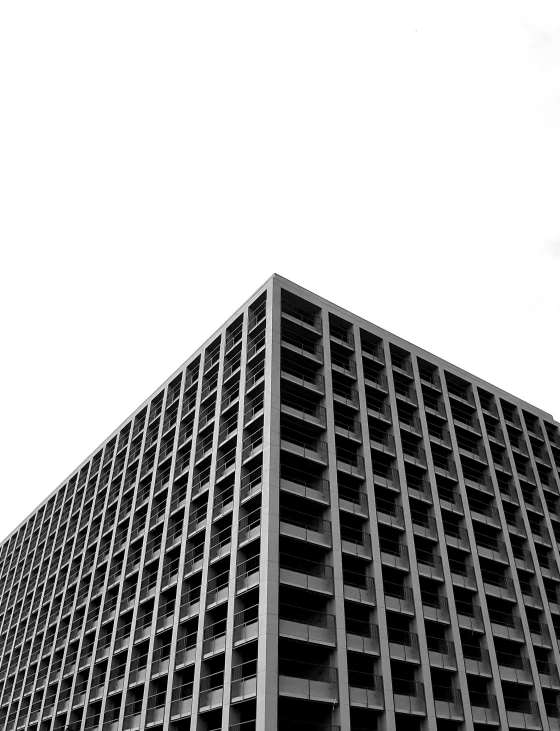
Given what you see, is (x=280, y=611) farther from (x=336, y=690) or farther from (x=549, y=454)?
(x=549, y=454)

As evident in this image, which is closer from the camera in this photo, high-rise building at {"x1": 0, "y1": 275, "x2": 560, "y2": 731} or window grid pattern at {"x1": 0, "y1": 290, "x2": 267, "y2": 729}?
high-rise building at {"x1": 0, "y1": 275, "x2": 560, "y2": 731}

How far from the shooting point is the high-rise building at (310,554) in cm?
3841

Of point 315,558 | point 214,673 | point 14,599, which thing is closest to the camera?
point 214,673

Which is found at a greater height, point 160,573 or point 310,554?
point 160,573

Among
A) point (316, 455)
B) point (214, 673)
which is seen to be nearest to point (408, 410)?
point (316, 455)

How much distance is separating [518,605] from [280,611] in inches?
762

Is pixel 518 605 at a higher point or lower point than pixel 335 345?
lower

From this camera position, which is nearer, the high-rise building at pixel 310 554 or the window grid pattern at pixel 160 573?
the high-rise building at pixel 310 554

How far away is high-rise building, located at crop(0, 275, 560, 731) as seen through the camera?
1512 inches

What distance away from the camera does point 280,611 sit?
3953 centimetres

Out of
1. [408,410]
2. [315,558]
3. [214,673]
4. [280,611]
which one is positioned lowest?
[214,673]

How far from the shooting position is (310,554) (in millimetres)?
41469

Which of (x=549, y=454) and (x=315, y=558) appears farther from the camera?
(x=549, y=454)

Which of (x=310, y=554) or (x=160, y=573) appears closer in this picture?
(x=310, y=554)
